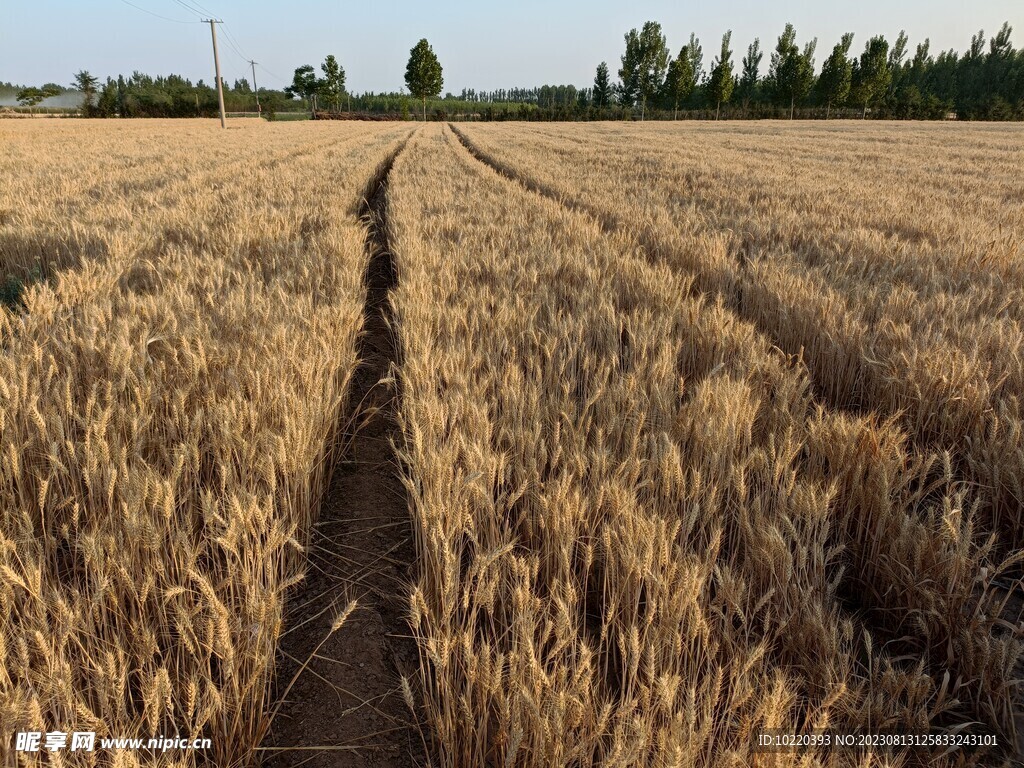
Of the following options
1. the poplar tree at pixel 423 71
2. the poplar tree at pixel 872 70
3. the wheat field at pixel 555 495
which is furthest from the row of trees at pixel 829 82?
the wheat field at pixel 555 495

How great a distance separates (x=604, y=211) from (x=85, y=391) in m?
5.20

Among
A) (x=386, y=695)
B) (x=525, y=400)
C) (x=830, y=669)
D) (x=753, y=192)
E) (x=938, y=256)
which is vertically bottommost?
(x=386, y=695)

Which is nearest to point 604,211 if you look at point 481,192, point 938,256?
point 481,192

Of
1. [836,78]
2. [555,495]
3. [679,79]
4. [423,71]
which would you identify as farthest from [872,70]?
[555,495]

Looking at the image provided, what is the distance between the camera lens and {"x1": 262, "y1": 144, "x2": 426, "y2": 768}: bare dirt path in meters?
1.19

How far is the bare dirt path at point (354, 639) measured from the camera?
46.8 inches

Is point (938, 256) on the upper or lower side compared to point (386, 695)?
upper

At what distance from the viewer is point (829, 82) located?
5762cm

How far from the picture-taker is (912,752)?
1071mm

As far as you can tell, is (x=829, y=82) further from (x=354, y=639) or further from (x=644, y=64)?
(x=354, y=639)

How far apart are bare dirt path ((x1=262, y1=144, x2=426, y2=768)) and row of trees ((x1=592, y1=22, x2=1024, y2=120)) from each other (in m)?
68.1

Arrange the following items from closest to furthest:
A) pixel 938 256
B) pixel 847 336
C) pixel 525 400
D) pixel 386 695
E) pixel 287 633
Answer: pixel 386 695 → pixel 287 633 → pixel 525 400 → pixel 847 336 → pixel 938 256

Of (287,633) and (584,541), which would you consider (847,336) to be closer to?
(584,541)

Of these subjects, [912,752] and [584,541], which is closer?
[912,752]
